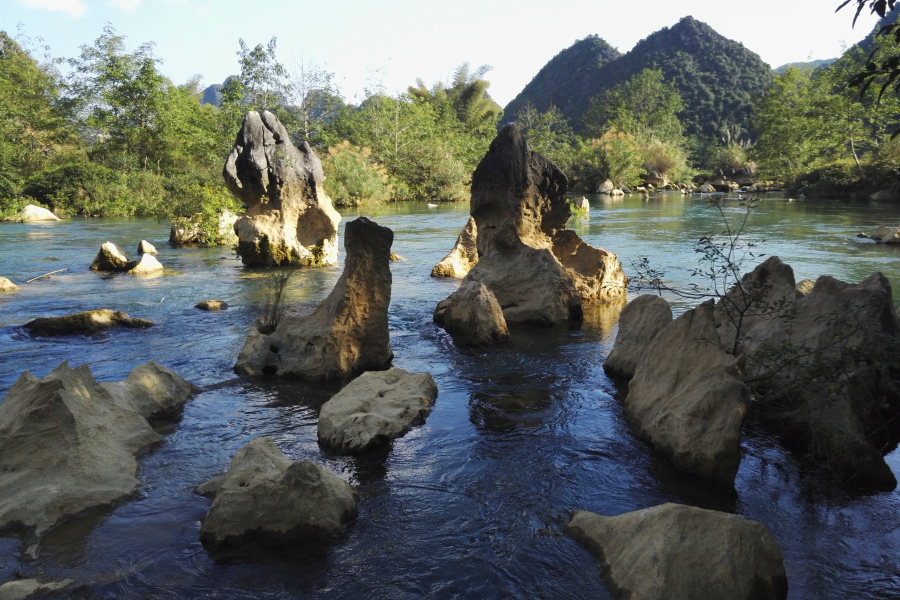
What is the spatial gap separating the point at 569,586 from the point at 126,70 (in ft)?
128

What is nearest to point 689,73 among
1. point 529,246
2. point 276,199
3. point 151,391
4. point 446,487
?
point 276,199

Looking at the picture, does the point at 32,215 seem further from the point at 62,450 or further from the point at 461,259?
the point at 62,450

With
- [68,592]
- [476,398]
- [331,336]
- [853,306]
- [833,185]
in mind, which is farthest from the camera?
[833,185]

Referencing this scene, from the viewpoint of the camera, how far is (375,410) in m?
6.04

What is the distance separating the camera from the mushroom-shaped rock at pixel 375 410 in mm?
5605

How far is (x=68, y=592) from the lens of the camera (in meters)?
3.63

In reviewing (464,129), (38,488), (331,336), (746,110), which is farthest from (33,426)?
(746,110)

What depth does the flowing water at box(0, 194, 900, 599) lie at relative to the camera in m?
3.83

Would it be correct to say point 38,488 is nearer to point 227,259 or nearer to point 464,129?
point 227,259

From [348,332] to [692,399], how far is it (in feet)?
13.3

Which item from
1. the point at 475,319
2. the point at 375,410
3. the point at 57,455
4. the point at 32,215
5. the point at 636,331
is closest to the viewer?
the point at 57,455

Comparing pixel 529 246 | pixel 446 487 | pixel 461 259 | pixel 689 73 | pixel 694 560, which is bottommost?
pixel 446 487

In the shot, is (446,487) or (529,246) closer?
(446,487)

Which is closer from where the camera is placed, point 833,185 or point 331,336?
point 331,336
